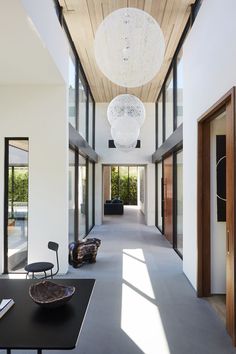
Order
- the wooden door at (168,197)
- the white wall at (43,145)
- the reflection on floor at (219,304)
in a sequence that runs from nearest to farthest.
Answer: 1. the reflection on floor at (219,304)
2. the white wall at (43,145)
3. the wooden door at (168,197)

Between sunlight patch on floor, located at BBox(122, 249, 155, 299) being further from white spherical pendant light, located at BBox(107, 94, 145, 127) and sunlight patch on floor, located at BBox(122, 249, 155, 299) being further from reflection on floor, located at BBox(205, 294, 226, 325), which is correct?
white spherical pendant light, located at BBox(107, 94, 145, 127)

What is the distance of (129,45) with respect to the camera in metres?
2.90

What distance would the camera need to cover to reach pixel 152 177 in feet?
37.5

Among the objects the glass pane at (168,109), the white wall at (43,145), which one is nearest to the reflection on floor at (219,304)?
the white wall at (43,145)

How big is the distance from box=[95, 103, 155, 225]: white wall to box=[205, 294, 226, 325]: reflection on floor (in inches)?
288

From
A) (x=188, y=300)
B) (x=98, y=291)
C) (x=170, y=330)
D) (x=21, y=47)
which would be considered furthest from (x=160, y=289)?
(x=21, y=47)

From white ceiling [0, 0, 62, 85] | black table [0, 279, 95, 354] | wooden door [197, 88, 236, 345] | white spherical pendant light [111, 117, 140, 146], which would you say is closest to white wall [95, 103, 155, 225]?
white spherical pendant light [111, 117, 140, 146]

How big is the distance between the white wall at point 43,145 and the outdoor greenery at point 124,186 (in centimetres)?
1654

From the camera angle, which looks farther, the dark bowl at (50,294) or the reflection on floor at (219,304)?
the reflection on floor at (219,304)

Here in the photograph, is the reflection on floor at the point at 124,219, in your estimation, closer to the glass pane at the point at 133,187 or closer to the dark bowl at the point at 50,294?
the glass pane at the point at 133,187

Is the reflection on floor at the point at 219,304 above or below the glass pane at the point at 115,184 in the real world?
below

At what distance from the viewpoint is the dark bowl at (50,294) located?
6.35ft

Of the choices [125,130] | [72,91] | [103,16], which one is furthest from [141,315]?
[103,16]

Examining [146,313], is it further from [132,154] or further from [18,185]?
[132,154]
